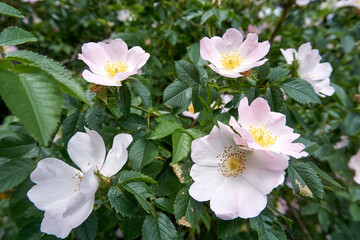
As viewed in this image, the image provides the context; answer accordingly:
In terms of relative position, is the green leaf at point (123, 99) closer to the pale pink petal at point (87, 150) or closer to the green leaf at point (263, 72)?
the pale pink petal at point (87, 150)

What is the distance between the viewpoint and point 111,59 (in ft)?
2.87

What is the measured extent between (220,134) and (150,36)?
117 cm

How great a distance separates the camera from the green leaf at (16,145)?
3.20 ft

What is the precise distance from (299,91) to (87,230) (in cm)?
76

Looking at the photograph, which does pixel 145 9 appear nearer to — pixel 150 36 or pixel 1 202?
pixel 150 36

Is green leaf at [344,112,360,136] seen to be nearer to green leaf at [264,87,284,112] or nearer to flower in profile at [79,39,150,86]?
green leaf at [264,87,284,112]

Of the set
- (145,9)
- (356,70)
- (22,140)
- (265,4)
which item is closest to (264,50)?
(22,140)

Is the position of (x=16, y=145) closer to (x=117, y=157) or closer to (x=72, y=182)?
(x=72, y=182)

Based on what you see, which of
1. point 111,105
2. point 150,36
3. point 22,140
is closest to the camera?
point 111,105

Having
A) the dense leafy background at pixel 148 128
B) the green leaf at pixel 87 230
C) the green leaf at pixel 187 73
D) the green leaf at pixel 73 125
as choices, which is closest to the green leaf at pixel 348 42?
the dense leafy background at pixel 148 128

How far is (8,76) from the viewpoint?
0.50 meters

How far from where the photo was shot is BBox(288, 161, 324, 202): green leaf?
747 millimetres

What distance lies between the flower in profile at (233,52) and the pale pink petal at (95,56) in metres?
0.32

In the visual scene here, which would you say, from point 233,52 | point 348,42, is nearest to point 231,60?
point 233,52
